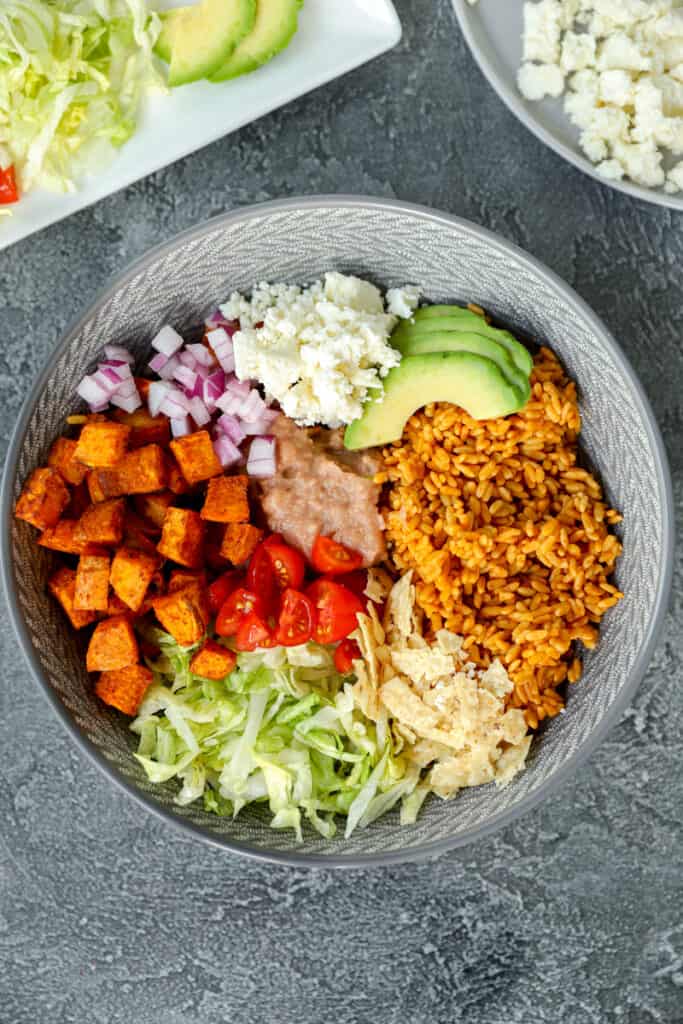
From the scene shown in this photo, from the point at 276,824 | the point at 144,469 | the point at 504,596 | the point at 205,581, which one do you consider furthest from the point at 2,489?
the point at 504,596

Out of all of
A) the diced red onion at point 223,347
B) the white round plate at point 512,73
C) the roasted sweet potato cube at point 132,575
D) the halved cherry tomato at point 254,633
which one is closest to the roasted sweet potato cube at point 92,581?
the roasted sweet potato cube at point 132,575

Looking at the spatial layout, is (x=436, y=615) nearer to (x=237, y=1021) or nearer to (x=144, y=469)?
(x=144, y=469)

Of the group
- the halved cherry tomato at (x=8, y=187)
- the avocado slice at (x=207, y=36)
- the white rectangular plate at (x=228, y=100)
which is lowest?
the white rectangular plate at (x=228, y=100)

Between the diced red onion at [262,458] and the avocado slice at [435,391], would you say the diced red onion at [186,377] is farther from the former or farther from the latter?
the avocado slice at [435,391]

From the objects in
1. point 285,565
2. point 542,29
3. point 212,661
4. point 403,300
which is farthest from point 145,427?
point 542,29

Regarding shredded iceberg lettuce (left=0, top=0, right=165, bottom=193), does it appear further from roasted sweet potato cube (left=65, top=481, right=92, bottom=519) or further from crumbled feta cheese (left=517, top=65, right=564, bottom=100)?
crumbled feta cheese (left=517, top=65, right=564, bottom=100)

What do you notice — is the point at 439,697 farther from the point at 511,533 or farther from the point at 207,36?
the point at 207,36

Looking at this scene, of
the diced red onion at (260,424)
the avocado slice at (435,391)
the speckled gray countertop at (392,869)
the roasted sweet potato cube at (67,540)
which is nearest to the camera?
the avocado slice at (435,391)
